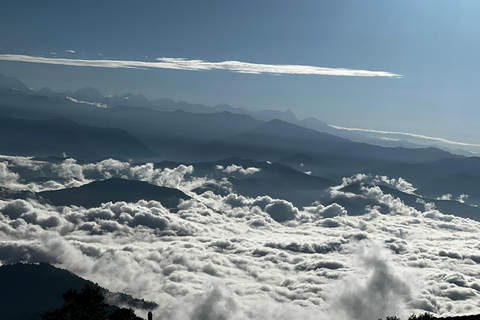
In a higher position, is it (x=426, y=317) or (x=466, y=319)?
(x=466, y=319)

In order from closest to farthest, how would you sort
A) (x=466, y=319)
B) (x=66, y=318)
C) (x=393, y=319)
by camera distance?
1. (x=466, y=319)
2. (x=66, y=318)
3. (x=393, y=319)

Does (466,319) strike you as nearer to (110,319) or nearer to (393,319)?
(393,319)

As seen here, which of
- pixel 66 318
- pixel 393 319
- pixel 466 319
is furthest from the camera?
pixel 393 319

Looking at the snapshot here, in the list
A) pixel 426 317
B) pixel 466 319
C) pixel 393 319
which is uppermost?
pixel 466 319

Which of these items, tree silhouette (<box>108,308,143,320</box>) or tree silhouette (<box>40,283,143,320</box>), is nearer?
tree silhouette (<box>40,283,143,320</box>)

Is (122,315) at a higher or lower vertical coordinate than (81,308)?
lower

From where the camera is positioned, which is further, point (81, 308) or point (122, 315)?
point (122, 315)

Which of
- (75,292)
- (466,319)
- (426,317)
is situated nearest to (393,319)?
(426,317)

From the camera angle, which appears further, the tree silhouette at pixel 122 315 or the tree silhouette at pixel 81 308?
the tree silhouette at pixel 122 315

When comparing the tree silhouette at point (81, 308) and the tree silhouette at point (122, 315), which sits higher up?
the tree silhouette at point (81, 308)

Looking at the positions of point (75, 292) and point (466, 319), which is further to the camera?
point (75, 292)

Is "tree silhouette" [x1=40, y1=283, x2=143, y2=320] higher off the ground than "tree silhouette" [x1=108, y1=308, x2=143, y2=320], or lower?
higher
